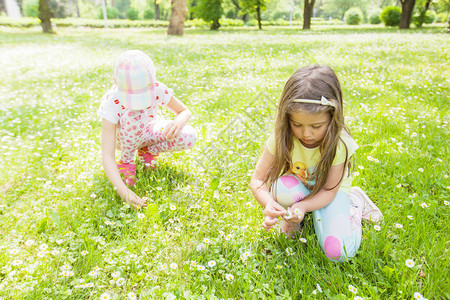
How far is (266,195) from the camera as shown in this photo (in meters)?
2.40

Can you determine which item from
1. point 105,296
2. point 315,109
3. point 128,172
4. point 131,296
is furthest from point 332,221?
point 128,172

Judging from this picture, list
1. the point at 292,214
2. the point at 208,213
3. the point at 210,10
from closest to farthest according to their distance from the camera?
the point at 292,214, the point at 208,213, the point at 210,10

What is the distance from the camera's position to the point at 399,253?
212cm

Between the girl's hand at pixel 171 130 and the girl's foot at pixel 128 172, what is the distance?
1.67 feet

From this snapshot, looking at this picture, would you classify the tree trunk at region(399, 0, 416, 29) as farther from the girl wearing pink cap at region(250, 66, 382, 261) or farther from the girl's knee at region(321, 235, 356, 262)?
the girl's knee at region(321, 235, 356, 262)

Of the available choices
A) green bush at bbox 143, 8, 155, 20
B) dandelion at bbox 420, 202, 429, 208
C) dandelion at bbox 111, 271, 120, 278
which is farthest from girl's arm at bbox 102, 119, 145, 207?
green bush at bbox 143, 8, 155, 20

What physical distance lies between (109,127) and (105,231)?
908 millimetres

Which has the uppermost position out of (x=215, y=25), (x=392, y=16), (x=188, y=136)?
(x=392, y=16)

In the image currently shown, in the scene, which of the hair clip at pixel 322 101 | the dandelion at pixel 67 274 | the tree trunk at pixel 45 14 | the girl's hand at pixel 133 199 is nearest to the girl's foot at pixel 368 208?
the hair clip at pixel 322 101

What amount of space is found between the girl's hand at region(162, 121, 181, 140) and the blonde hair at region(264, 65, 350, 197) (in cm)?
102

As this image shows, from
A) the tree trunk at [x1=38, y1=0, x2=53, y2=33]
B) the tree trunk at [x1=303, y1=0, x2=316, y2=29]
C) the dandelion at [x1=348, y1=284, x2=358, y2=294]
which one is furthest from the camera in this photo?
the tree trunk at [x1=303, y1=0, x2=316, y2=29]

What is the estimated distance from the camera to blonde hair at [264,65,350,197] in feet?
6.70

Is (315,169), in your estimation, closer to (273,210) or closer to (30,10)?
(273,210)

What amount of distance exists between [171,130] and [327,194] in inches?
57.8
